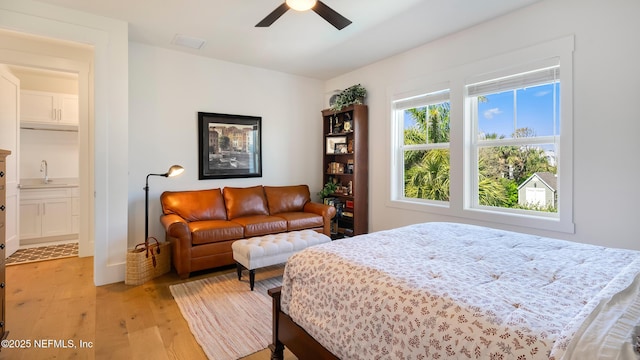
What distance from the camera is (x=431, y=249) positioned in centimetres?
173

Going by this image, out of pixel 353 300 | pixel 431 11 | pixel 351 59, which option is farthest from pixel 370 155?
pixel 353 300

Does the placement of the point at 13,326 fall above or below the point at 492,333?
below

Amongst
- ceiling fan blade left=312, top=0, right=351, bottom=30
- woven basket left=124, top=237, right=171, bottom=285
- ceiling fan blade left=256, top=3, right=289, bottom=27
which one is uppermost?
ceiling fan blade left=256, top=3, right=289, bottom=27

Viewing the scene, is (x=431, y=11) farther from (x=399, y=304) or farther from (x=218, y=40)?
(x=399, y=304)

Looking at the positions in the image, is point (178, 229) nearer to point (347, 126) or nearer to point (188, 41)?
point (188, 41)

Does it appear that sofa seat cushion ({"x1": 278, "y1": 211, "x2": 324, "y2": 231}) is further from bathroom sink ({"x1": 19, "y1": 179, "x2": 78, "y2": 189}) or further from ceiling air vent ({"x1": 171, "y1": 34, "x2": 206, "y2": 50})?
bathroom sink ({"x1": 19, "y1": 179, "x2": 78, "y2": 189})

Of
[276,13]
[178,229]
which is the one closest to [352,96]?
[276,13]

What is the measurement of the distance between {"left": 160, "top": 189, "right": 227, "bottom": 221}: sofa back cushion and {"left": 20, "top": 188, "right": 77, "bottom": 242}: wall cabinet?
2.13m

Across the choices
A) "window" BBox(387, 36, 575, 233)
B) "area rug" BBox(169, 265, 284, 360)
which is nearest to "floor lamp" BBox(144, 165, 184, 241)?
"area rug" BBox(169, 265, 284, 360)

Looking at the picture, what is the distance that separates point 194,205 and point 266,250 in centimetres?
140

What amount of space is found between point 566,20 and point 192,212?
4.20 m

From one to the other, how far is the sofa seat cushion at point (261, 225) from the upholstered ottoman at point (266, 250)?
17.4 inches

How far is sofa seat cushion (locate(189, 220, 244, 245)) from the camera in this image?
327 centimetres

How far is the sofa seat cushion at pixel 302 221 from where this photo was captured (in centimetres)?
394
